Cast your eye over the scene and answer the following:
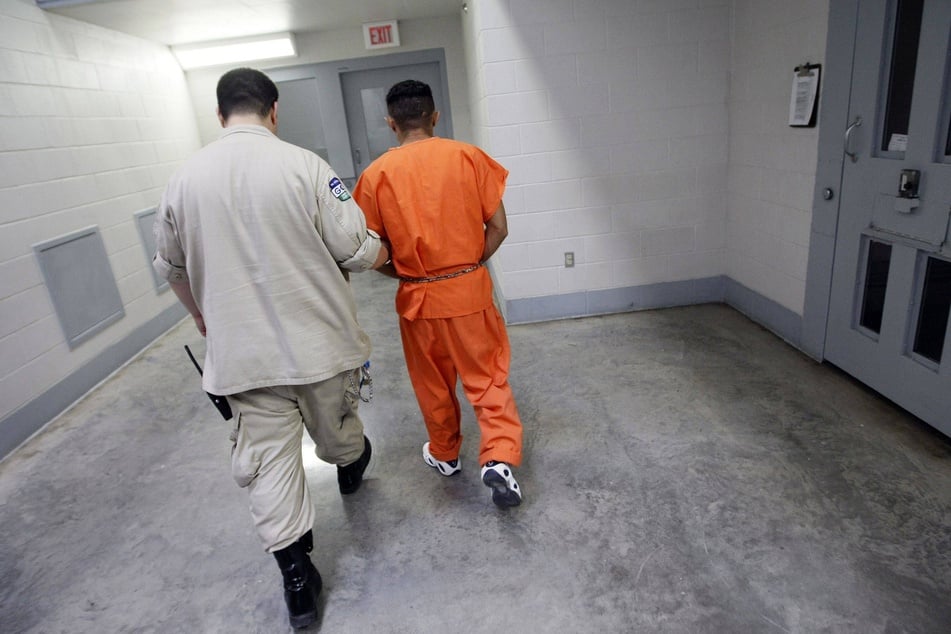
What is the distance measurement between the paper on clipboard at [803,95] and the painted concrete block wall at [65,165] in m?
4.32

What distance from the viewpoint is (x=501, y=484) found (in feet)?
6.86

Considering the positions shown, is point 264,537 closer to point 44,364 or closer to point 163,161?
point 44,364

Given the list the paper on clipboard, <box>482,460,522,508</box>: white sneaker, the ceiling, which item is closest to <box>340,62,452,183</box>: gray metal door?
the ceiling

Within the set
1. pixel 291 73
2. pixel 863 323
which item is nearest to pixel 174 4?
pixel 291 73

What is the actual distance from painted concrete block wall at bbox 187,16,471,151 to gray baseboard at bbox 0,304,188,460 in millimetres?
2559

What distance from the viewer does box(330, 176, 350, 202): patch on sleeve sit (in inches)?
67.9

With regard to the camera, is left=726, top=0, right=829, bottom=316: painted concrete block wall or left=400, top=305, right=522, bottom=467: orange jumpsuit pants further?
left=726, top=0, right=829, bottom=316: painted concrete block wall

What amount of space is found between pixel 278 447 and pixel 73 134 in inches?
134

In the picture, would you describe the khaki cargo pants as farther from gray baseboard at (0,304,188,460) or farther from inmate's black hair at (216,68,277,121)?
gray baseboard at (0,304,188,460)

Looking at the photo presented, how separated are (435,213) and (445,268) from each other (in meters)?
0.20

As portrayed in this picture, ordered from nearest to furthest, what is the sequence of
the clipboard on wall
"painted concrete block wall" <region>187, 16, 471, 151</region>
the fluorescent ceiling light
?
the clipboard on wall < the fluorescent ceiling light < "painted concrete block wall" <region>187, 16, 471, 151</region>

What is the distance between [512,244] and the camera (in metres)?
3.91

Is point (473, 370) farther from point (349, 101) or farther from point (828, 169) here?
point (349, 101)

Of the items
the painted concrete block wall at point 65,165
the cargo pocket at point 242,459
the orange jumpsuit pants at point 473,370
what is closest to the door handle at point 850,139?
the orange jumpsuit pants at point 473,370
